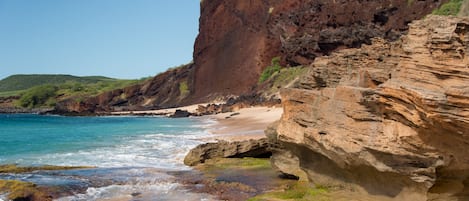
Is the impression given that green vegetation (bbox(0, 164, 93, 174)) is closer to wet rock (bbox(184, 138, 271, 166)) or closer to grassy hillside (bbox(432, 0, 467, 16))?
wet rock (bbox(184, 138, 271, 166))

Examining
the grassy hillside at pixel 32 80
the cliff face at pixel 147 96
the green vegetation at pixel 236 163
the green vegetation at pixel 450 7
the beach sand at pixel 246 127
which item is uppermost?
the grassy hillside at pixel 32 80

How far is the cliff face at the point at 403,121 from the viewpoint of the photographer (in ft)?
21.9

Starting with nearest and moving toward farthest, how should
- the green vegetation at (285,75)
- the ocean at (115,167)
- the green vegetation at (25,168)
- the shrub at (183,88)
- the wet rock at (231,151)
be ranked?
the ocean at (115,167)
the green vegetation at (25,168)
the wet rock at (231,151)
the green vegetation at (285,75)
the shrub at (183,88)

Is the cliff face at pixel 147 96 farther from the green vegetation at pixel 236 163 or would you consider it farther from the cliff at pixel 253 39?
the green vegetation at pixel 236 163

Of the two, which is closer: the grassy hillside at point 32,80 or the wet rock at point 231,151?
the wet rock at point 231,151

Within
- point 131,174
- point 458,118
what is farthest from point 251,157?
point 458,118

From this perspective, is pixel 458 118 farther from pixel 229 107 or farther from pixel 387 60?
pixel 229 107

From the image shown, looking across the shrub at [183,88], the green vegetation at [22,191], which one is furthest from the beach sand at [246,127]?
the shrub at [183,88]

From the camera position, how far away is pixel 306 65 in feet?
149

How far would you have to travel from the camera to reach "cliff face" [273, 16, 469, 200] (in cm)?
666

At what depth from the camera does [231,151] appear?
52.3ft

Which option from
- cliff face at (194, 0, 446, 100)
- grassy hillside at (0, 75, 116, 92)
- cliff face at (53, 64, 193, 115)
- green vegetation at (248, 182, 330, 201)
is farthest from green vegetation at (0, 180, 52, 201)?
grassy hillside at (0, 75, 116, 92)

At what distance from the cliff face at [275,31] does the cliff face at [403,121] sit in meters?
27.8

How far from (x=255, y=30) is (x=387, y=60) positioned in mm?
47571
